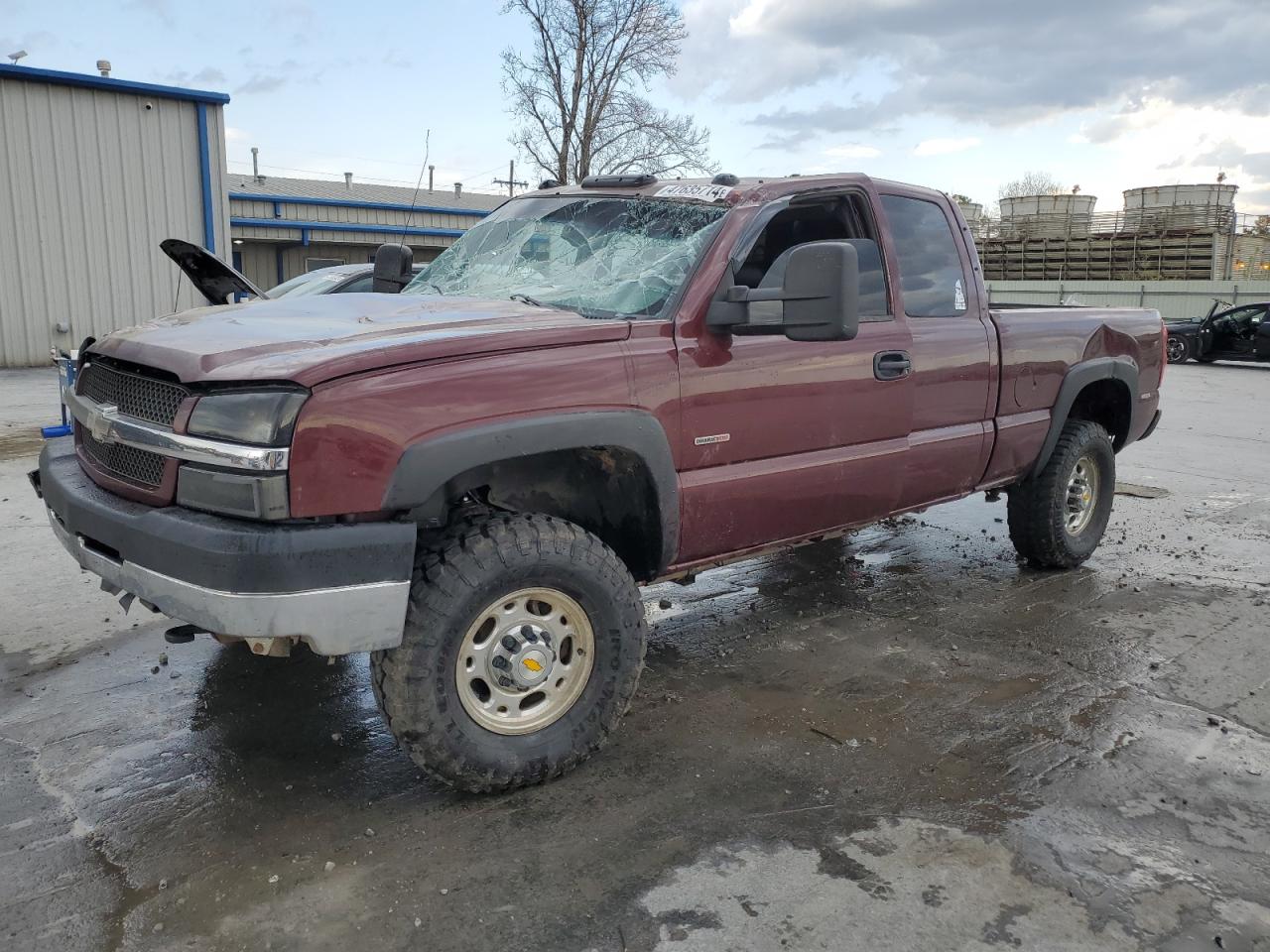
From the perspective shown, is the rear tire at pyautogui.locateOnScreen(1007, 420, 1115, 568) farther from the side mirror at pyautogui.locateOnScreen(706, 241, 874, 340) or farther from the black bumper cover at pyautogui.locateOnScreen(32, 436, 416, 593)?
the black bumper cover at pyautogui.locateOnScreen(32, 436, 416, 593)

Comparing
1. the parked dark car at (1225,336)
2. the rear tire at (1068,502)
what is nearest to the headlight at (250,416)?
the rear tire at (1068,502)

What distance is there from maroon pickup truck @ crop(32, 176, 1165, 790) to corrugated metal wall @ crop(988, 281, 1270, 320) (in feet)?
77.4

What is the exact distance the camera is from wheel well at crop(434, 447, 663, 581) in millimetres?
3406

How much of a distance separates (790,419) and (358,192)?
31053 mm

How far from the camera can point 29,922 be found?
2.56 meters

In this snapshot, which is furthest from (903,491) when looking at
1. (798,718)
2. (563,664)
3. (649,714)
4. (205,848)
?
(205,848)

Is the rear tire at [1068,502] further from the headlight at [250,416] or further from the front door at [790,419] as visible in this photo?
the headlight at [250,416]

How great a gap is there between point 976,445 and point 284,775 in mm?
3373

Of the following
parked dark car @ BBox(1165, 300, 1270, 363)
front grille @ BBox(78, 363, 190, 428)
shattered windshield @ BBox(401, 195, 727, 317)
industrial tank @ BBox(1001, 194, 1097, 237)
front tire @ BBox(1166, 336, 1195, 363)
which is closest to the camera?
front grille @ BBox(78, 363, 190, 428)

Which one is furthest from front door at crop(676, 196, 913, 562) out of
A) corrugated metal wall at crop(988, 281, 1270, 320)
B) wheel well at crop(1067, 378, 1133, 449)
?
corrugated metal wall at crop(988, 281, 1270, 320)

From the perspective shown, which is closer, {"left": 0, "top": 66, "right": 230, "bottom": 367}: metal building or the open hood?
the open hood

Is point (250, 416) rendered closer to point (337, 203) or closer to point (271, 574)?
point (271, 574)

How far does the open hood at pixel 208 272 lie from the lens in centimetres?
517

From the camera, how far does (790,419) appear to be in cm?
389
